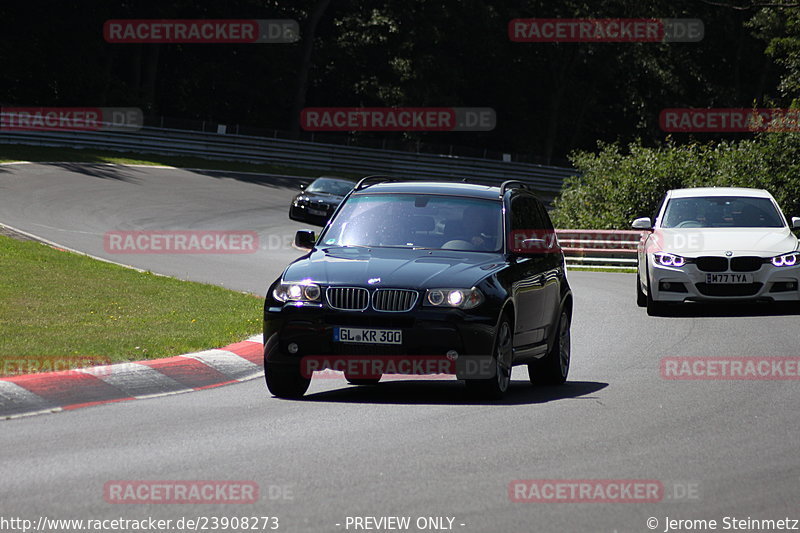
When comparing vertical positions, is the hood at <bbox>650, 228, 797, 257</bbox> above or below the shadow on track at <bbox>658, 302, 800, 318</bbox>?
above

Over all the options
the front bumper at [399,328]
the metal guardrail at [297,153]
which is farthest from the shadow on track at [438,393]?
the metal guardrail at [297,153]

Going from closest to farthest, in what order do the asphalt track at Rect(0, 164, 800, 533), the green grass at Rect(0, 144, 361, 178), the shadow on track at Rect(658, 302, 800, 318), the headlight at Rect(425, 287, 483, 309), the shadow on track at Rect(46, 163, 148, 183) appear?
the asphalt track at Rect(0, 164, 800, 533) → the headlight at Rect(425, 287, 483, 309) → the shadow on track at Rect(658, 302, 800, 318) → the shadow on track at Rect(46, 163, 148, 183) → the green grass at Rect(0, 144, 361, 178)

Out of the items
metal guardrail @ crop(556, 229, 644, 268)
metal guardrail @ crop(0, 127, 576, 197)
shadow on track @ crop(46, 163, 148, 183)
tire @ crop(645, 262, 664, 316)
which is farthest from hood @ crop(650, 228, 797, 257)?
metal guardrail @ crop(0, 127, 576, 197)

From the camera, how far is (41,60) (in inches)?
2322

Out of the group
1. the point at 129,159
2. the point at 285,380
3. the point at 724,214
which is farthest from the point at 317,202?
the point at 285,380

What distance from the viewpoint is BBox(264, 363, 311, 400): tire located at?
32.3 feet

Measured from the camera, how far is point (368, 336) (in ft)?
31.1

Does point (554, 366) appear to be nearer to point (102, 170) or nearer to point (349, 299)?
point (349, 299)

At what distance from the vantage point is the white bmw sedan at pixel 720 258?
57.0 feet

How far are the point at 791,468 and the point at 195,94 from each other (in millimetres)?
64099

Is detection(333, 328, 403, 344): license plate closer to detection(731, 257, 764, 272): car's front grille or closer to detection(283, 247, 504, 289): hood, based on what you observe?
detection(283, 247, 504, 289): hood

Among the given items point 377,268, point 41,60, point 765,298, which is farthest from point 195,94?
point 377,268

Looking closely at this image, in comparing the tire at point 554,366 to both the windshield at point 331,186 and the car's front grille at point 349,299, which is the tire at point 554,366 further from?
the windshield at point 331,186

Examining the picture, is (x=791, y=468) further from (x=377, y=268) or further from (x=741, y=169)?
(x=741, y=169)
